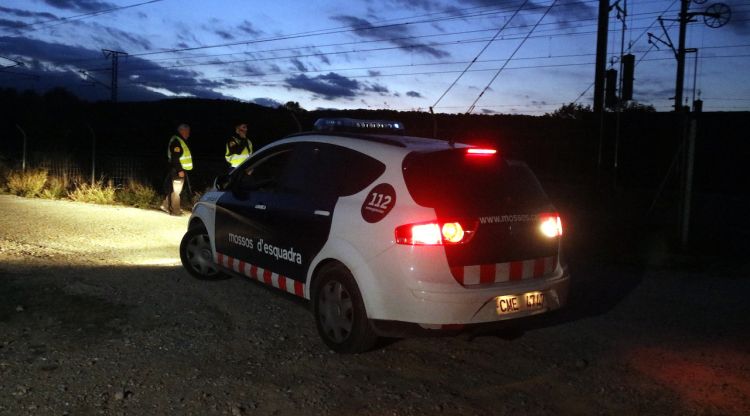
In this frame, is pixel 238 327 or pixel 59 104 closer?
pixel 238 327

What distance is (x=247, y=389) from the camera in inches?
158

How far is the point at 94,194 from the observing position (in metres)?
14.2

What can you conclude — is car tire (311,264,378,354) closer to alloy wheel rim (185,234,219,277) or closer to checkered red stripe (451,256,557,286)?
checkered red stripe (451,256,557,286)

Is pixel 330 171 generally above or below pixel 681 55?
below

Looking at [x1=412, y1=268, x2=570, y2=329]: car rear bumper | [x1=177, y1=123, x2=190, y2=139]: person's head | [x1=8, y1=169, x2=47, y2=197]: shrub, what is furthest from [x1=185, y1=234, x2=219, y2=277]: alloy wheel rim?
[x1=8, y1=169, x2=47, y2=197]: shrub

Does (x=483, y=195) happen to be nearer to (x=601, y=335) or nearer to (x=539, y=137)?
(x=601, y=335)

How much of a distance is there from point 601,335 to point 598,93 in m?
17.3

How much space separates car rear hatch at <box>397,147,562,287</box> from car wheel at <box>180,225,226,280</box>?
3.06 metres

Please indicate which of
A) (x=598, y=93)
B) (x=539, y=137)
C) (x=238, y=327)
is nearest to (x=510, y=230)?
(x=238, y=327)

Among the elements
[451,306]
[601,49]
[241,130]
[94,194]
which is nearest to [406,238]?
[451,306]

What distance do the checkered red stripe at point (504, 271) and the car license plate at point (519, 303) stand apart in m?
0.12

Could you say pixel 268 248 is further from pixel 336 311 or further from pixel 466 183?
pixel 466 183

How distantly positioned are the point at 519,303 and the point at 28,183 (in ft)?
47.9

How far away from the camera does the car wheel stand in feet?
22.0
